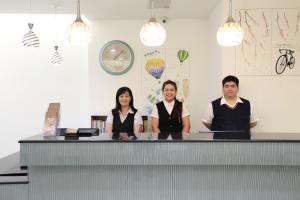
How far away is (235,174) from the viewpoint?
7.26 ft

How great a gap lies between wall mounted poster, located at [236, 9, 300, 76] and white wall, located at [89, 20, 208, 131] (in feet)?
3.77

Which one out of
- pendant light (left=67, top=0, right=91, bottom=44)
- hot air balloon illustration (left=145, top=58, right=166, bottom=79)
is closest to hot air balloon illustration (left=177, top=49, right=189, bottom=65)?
hot air balloon illustration (left=145, top=58, right=166, bottom=79)

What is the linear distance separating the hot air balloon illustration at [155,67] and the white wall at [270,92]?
127cm

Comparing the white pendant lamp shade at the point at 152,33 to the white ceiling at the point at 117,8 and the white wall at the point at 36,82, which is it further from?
the white wall at the point at 36,82

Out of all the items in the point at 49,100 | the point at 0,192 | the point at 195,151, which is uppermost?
the point at 49,100

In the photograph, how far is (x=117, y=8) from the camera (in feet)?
13.7

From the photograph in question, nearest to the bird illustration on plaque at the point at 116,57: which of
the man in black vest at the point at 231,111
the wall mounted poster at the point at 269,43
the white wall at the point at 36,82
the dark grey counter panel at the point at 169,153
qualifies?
the white wall at the point at 36,82

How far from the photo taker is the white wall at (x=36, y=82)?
4855mm

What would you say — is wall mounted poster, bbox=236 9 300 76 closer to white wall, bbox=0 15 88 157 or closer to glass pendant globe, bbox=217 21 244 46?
glass pendant globe, bbox=217 21 244 46

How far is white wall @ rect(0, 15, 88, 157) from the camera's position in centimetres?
486

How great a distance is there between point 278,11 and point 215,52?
0.90 m

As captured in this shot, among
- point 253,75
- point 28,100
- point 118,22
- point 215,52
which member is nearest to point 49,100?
point 28,100

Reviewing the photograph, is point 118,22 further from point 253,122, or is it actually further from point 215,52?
point 253,122

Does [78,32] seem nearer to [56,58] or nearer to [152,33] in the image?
[152,33]
